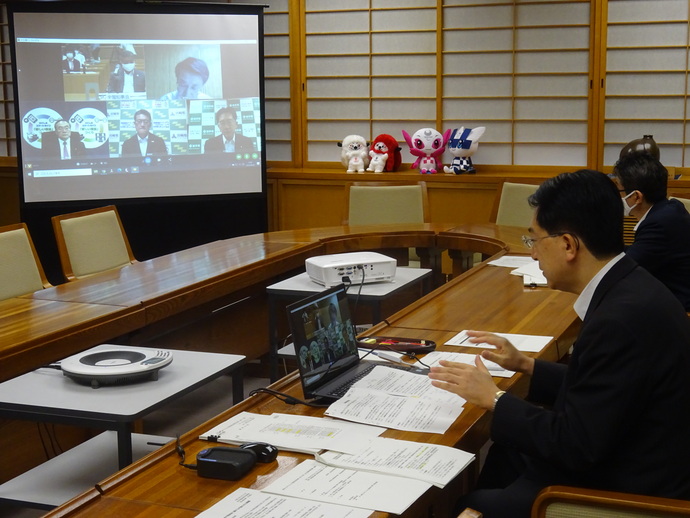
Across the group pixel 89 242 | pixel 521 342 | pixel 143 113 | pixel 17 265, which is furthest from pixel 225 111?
pixel 521 342

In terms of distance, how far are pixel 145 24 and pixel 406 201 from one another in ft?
7.62

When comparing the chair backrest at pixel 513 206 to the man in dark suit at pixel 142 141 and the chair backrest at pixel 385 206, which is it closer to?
the chair backrest at pixel 385 206

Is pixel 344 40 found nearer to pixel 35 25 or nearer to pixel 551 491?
pixel 35 25

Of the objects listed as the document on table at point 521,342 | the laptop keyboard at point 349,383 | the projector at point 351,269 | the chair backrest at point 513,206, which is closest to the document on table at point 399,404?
the laptop keyboard at point 349,383

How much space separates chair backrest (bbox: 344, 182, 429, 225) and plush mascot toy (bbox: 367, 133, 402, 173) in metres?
1.23

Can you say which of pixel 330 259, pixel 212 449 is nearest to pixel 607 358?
pixel 212 449

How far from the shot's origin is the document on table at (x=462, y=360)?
2.12m

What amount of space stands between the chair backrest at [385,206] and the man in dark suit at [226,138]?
58.6 inches

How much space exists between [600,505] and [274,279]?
9.20 feet

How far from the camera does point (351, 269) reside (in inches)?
139

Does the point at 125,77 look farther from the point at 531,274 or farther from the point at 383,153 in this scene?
the point at 531,274

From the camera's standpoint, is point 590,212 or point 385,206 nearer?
point 590,212

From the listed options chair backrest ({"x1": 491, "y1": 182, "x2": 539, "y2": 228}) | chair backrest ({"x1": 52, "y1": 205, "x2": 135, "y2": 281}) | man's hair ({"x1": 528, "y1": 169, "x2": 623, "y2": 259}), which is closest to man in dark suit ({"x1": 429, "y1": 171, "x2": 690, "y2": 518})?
man's hair ({"x1": 528, "y1": 169, "x2": 623, "y2": 259})

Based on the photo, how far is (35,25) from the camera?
5.87m
